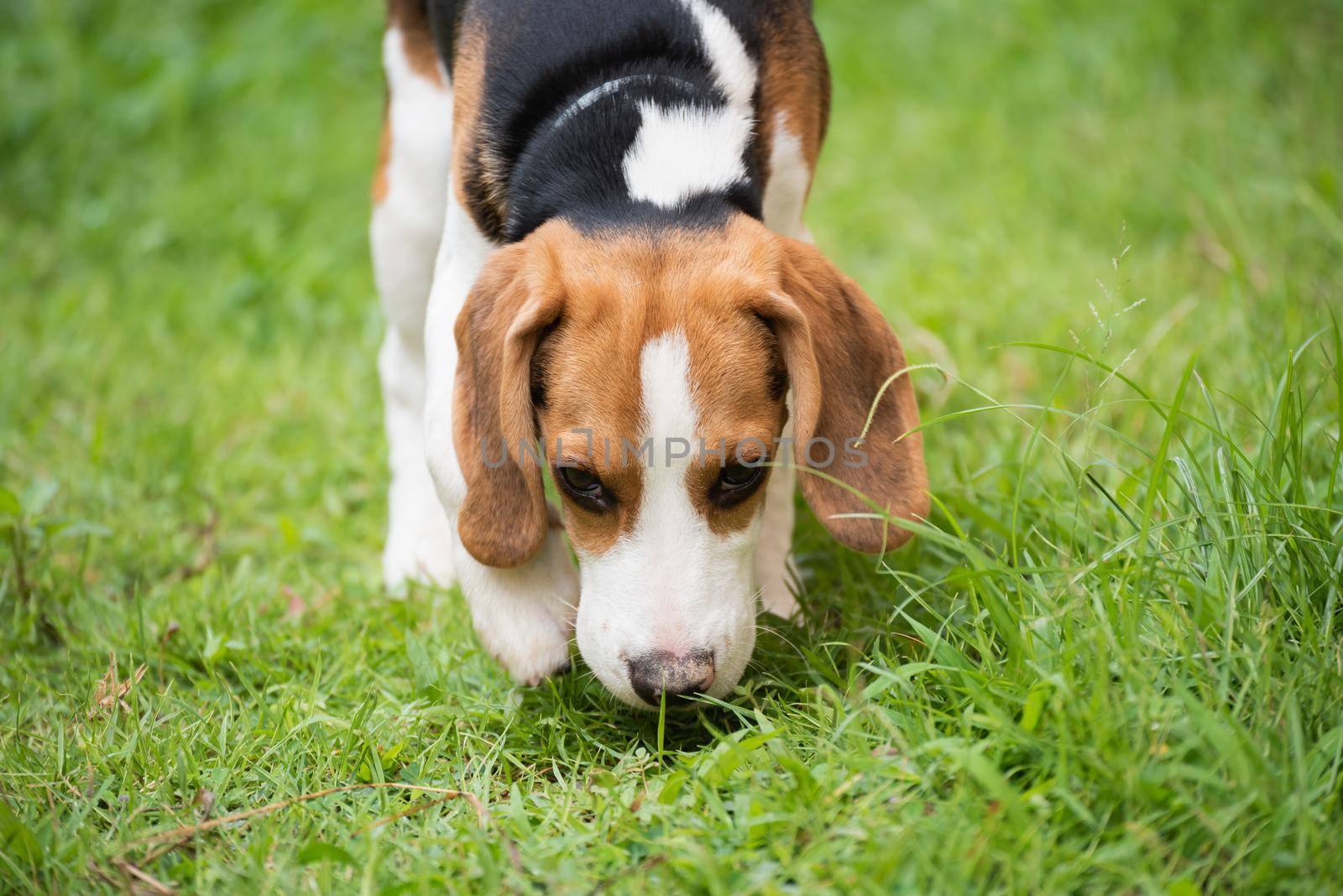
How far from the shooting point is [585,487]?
290 centimetres

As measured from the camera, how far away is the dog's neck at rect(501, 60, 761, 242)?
3.10 m

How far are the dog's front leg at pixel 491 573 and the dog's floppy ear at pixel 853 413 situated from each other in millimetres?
749

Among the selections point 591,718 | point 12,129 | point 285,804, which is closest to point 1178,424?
point 591,718

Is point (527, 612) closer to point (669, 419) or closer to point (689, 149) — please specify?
point (669, 419)

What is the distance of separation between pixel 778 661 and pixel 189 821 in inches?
58.7

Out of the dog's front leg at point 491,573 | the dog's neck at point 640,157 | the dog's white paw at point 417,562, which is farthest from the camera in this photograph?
the dog's white paw at point 417,562

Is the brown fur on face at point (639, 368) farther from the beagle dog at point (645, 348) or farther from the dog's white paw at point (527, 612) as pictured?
the dog's white paw at point (527, 612)

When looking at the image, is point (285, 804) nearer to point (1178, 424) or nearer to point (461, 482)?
point (461, 482)

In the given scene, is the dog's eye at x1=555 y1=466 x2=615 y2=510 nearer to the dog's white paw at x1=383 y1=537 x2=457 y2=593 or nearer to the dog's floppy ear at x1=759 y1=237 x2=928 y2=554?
the dog's floppy ear at x1=759 y1=237 x2=928 y2=554

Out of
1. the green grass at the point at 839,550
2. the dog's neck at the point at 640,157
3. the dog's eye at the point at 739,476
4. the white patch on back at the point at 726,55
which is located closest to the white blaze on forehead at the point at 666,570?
the dog's eye at the point at 739,476

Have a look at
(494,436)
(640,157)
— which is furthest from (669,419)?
(640,157)

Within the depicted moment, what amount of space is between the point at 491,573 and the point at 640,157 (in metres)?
1.17

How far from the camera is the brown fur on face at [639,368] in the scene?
2.80 metres

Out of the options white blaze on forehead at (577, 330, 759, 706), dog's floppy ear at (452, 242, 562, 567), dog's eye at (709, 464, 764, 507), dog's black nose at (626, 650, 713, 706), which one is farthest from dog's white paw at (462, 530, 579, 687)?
dog's eye at (709, 464, 764, 507)
